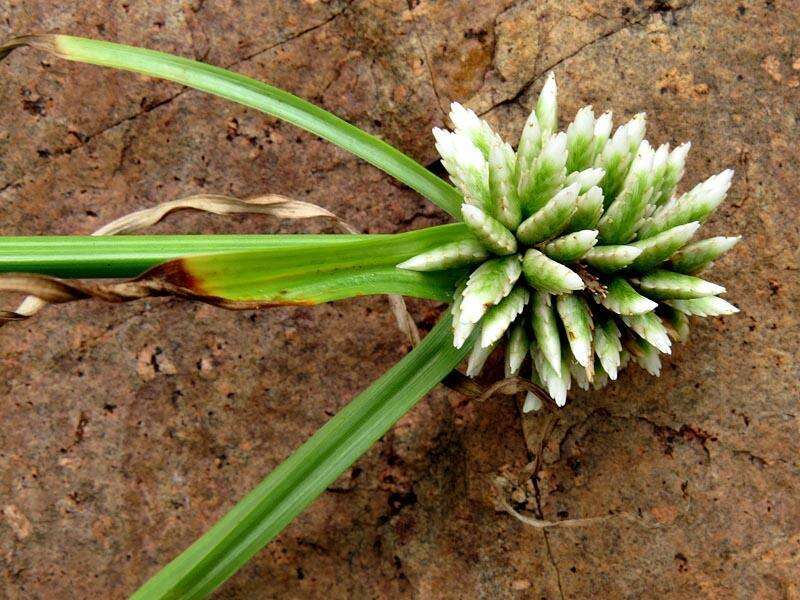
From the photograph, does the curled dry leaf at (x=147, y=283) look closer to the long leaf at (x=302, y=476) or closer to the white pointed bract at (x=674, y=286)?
the long leaf at (x=302, y=476)

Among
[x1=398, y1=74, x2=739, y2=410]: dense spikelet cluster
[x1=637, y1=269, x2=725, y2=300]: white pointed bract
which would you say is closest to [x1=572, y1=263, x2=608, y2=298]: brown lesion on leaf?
[x1=398, y1=74, x2=739, y2=410]: dense spikelet cluster

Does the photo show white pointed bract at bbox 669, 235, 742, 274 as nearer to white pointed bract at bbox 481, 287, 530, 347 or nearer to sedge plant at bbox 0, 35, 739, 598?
sedge plant at bbox 0, 35, 739, 598

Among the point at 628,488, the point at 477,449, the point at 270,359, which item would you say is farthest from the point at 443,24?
the point at 628,488

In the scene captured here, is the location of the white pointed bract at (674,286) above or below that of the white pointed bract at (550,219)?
below

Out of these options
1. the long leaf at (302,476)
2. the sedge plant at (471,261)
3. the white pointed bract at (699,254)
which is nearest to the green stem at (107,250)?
the sedge plant at (471,261)

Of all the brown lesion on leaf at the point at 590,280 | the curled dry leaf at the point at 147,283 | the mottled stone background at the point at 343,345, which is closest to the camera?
the curled dry leaf at the point at 147,283

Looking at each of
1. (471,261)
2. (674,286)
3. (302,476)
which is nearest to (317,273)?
(471,261)

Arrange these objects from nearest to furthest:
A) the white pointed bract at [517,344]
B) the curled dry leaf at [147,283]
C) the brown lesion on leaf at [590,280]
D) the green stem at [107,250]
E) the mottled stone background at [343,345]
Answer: the curled dry leaf at [147,283]
the green stem at [107,250]
the brown lesion on leaf at [590,280]
the white pointed bract at [517,344]
the mottled stone background at [343,345]
